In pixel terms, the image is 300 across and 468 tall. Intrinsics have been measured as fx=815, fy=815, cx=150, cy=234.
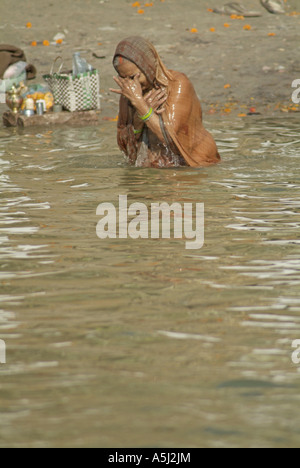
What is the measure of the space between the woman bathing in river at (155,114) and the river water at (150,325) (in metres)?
0.78

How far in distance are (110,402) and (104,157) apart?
5306 mm

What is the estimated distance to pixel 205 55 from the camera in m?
13.4

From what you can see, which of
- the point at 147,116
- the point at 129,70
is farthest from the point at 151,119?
the point at 129,70

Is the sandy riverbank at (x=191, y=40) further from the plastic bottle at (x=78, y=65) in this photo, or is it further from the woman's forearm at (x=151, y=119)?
the woman's forearm at (x=151, y=119)

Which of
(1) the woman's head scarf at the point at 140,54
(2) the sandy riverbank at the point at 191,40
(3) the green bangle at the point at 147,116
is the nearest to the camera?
(1) the woman's head scarf at the point at 140,54

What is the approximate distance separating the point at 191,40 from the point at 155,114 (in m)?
7.90

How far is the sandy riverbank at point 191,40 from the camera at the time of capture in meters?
11.9

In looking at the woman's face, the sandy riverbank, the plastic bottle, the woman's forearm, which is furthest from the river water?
the sandy riverbank

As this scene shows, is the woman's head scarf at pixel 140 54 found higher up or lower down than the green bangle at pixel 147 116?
higher up

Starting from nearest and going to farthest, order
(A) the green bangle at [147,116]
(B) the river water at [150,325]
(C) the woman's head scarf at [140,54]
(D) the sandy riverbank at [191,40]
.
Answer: (B) the river water at [150,325] < (C) the woman's head scarf at [140,54] < (A) the green bangle at [147,116] < (D) the sandy riverbank at [191,40]

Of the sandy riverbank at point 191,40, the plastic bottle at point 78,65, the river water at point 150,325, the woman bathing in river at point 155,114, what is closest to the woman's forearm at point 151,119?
the woman bathing in river at point 155,114

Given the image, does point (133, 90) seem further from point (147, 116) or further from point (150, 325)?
point (150, 325)

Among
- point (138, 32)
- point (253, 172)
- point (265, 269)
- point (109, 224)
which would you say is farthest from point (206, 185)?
point (138, 32)

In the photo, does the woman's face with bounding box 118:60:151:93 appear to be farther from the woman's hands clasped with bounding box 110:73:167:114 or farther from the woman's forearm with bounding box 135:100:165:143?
the woman's forearm with bounding box 135:100:165:143
